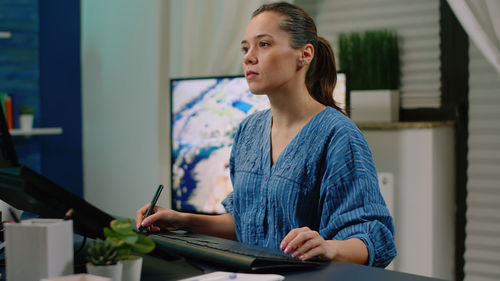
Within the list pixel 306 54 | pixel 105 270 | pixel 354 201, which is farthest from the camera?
pixel 306 54

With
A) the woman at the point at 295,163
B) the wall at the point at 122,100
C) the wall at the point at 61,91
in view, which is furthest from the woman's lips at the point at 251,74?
the wall at the point at 61,91

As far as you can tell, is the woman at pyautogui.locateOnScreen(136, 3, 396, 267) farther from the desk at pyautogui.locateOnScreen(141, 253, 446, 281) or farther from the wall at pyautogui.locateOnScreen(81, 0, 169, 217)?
the wall at pyautogui.locateOnScreen(81, 0, 169, 217)

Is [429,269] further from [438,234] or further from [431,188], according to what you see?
[431,188]

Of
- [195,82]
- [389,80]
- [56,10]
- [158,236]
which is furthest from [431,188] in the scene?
[56,10]

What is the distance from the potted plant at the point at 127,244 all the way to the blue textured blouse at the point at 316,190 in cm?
53

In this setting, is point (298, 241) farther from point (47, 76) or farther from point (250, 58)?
point (47, 76)

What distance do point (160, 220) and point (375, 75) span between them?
1790 millimetres

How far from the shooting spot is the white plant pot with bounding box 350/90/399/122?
2705 mm

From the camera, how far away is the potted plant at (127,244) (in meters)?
0.77

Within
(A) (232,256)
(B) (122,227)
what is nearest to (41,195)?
(B) (122,227)

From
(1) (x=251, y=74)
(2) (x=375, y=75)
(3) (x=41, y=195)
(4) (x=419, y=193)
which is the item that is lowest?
(4) (x=419, y=193)

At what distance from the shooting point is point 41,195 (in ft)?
2.78

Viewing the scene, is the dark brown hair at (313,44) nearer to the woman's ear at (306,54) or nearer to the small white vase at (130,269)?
the woman's ear at (306,54)

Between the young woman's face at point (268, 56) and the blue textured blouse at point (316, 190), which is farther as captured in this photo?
the young woman's face at point (268, 56)
